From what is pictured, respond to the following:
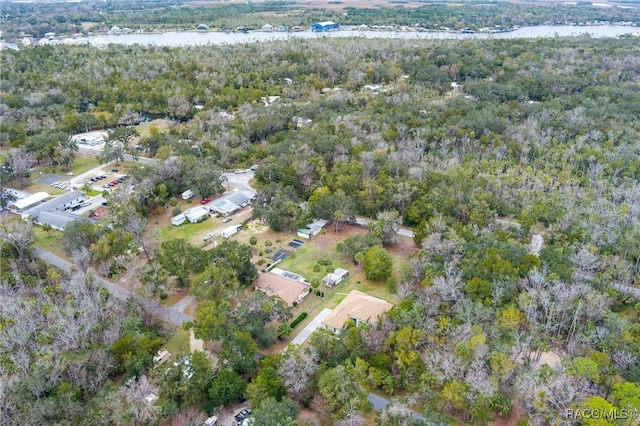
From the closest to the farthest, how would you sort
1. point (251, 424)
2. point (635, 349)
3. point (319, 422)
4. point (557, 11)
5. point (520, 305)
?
point (251, 424), point (319, 422), point (635, 349), point (520, 305), point (557, 11)

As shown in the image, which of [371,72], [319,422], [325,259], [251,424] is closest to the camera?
[251,424]

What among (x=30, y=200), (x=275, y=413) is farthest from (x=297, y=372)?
(x=30, y=200)

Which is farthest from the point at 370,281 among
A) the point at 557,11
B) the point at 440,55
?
the point at 557,11

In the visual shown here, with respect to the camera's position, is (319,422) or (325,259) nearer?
(319,422)

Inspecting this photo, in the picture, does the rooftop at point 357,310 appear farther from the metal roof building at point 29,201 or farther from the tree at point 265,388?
the metal roof building at point 29,201

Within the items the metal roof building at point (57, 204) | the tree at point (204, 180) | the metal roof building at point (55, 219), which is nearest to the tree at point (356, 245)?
the tree at point (204, 180)

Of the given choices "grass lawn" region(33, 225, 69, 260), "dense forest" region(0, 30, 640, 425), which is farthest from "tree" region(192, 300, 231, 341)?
"grass lawn" region(33, 225, 69, 260)

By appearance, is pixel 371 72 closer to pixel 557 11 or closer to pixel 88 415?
pixel 88 415
